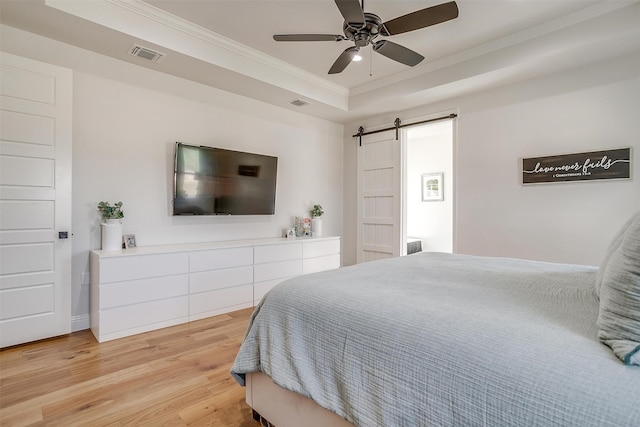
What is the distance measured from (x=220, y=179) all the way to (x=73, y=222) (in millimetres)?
1440

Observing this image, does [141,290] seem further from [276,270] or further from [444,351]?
[444,351]

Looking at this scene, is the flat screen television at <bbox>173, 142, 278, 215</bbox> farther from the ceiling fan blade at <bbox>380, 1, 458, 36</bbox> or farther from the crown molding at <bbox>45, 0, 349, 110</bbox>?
the ceiling fan blade at <bbox>380, 1, 458, 36</bbox>

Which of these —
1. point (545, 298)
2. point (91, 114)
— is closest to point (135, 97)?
point (91, 114)

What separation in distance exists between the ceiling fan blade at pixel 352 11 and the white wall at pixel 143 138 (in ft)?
7.30

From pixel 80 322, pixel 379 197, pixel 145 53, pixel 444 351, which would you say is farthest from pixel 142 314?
pixel 379 197

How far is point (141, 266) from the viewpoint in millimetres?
2850

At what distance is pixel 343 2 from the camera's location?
191 cm

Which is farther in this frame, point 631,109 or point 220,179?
point 220,179

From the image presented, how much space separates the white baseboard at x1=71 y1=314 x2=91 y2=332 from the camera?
2.87 metres

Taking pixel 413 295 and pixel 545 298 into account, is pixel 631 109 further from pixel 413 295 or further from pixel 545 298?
pixel 413 295

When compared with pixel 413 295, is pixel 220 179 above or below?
above

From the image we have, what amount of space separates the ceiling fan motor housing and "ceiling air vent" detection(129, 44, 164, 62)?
1830mm

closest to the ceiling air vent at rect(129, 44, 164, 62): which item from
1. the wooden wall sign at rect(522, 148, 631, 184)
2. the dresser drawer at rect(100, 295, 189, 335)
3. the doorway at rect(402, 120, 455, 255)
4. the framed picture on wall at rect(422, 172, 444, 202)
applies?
the dresser drawer at rect(100, 295, 189, 335)

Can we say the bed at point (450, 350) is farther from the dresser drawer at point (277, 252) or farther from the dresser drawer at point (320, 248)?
the dresser drawer at point (320, 248)
